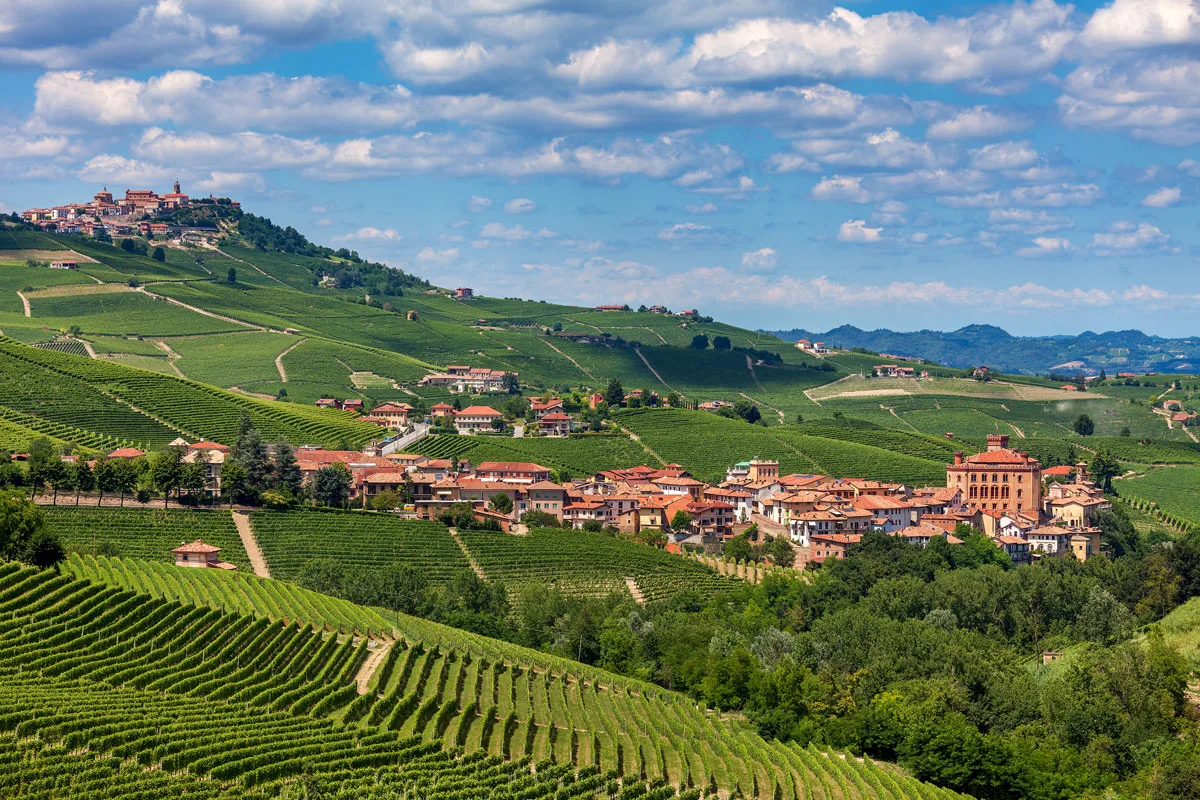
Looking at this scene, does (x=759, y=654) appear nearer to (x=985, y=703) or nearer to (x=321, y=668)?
(x=985, y=703)

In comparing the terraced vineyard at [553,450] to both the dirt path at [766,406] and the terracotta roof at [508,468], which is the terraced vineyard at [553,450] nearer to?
the terracotta roof at [508,468]

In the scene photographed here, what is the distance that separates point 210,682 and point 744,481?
64.0 m

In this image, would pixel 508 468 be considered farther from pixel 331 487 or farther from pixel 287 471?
pixel 287 471

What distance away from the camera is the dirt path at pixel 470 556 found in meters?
74.9

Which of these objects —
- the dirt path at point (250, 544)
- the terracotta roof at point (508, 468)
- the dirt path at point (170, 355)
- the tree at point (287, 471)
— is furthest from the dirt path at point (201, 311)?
the dirt path at point (250, 544)

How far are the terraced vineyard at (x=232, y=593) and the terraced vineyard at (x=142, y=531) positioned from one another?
6.59 metres

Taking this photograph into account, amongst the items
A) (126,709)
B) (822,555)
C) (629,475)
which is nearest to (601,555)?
(822,555)

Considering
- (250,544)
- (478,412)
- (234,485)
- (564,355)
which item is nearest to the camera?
(250,544)

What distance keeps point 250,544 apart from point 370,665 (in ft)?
85.4

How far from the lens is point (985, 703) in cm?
5706

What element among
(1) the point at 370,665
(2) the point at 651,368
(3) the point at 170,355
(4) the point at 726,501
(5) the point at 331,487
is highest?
(3) the point at 170,355

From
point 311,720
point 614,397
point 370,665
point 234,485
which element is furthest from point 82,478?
point 614,397

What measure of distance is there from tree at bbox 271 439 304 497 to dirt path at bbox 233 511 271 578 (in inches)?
230

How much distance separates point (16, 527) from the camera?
51312 millimetres
